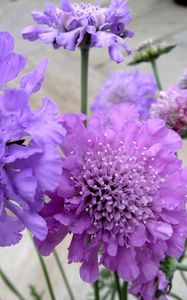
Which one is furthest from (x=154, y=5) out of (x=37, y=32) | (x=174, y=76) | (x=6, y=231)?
(x=6, y=231)

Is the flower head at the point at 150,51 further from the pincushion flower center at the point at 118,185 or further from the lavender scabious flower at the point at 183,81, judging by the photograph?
the pincushion flower center at the point at 118,185

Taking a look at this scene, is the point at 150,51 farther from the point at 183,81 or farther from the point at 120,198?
the point at 120,198

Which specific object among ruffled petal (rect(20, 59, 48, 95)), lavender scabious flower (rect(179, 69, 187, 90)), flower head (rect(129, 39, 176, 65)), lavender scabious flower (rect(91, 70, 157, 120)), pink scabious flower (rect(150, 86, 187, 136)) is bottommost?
lavender scabious flower (rect(91, 70, 157, 120))

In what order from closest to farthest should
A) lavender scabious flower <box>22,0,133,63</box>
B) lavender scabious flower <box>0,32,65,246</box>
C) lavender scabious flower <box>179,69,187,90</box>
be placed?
lavender scabious flower <box>0,32,65,246</box> → lavender scabious flower <box>22,0,133,63</box> → lavender scabious flower <box>179,69,187,90</box>

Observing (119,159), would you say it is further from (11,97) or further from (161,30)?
(161,30)

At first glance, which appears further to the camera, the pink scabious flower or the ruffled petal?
the pink scabious flower

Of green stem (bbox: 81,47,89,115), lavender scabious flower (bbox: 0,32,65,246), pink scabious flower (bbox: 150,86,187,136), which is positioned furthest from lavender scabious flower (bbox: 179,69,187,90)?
lavender scabious flower (bbox: 0,32,65,246)

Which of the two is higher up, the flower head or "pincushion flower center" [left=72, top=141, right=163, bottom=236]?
"pincushion flower center" [left=72, top=141, right=163, bottom=236]

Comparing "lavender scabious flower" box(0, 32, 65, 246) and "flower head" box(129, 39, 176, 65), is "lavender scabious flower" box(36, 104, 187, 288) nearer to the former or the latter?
"lavender scabious flower" box(0, 32, 65, 246)

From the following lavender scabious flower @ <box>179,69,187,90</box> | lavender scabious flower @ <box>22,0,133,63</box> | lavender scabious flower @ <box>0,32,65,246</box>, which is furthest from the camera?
lavender scabious flower @ <box>179,69,187,90</box>
